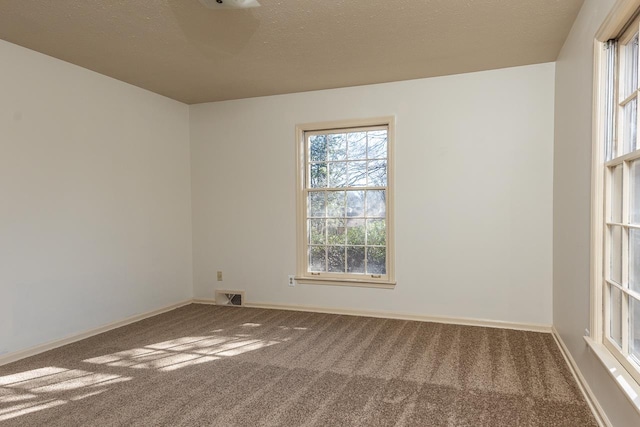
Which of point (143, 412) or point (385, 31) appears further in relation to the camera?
point (385, 31)

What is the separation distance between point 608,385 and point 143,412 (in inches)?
98.7

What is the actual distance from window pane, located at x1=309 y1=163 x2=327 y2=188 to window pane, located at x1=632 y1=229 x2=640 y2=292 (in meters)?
3.14

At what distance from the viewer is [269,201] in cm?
480

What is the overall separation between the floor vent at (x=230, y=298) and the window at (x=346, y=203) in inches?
32.7

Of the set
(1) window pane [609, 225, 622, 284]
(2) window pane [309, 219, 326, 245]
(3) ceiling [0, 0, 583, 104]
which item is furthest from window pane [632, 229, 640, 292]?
(2) window pane [309, 219, 326, 245]

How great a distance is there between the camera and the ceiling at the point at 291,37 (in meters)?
2.68

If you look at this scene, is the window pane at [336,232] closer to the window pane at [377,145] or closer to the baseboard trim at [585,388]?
the window pane at [377,145]

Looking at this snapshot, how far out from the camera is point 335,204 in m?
4.62

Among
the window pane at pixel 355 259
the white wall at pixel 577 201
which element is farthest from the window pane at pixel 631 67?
the window pane at pixel 355 259

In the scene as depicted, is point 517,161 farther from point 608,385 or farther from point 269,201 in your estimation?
point 269,201

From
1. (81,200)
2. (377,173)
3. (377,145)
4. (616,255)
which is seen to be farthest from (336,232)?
(616,255)

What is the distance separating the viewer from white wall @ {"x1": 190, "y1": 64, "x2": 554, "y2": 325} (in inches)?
150

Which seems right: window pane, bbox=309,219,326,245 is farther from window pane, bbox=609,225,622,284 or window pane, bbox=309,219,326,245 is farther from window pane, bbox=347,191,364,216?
window pane, bbox=609,225,622,284

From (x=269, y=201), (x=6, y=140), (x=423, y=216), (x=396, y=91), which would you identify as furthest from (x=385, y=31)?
(x=6, y=140)
